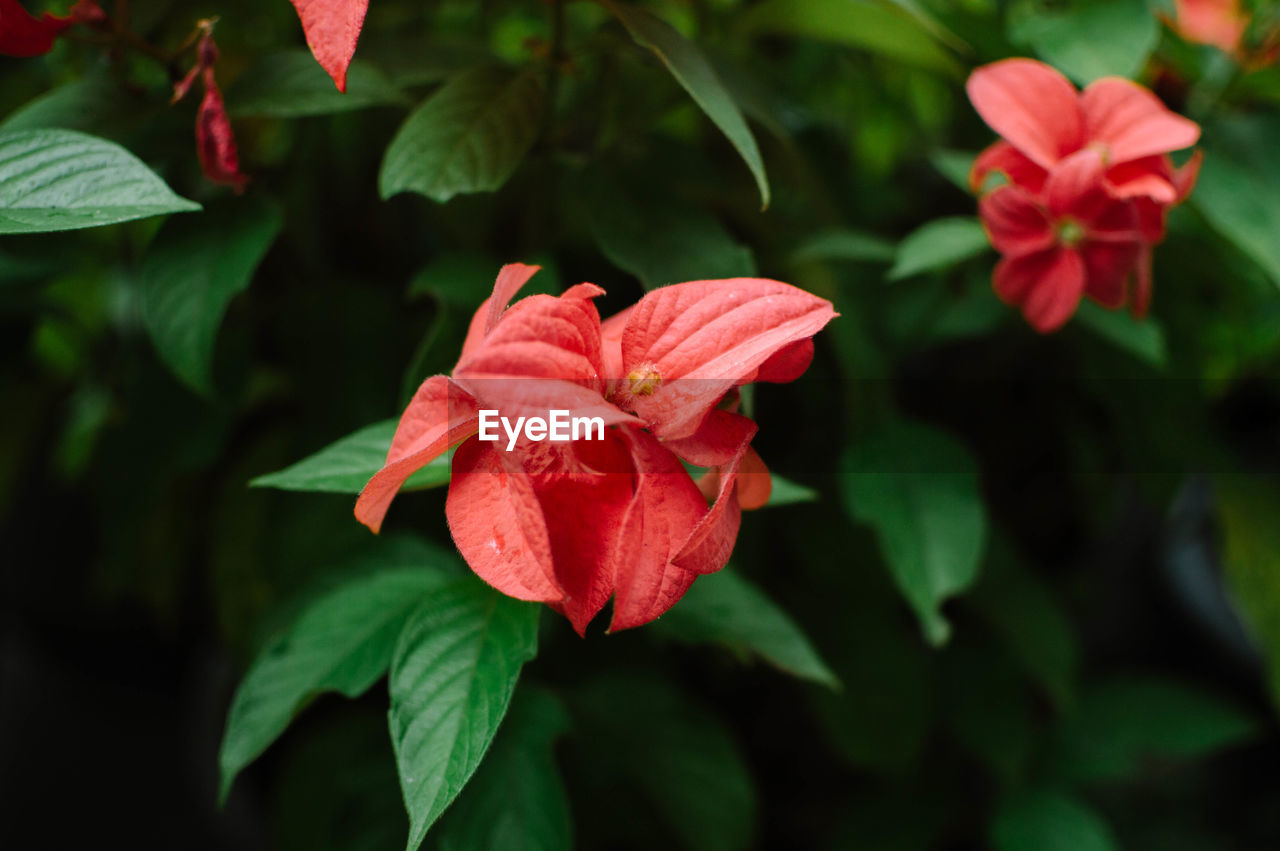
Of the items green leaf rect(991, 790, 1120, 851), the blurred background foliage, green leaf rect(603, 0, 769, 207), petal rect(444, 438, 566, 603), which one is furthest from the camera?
green leaf rect(991, 790, 1120, 851)

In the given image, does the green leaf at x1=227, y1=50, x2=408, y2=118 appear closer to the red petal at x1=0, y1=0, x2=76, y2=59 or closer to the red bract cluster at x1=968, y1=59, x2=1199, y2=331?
the red petal at x1=0, y1=0, x2=76, y2=59

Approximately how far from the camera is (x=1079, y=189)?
0.43 meters

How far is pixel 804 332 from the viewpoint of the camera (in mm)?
293

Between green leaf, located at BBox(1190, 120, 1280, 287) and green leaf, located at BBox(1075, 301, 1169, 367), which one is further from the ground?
green leaf, located at BBox(1190, 120, 1280, 287)

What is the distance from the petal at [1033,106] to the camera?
451 mm

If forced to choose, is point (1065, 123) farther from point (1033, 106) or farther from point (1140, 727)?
point (1140, 727)

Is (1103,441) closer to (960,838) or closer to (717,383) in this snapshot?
(960,838)

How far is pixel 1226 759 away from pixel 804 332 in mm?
1055

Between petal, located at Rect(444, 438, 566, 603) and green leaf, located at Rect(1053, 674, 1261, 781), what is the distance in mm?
680

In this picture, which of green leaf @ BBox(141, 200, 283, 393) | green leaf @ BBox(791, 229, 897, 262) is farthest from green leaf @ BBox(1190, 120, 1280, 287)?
green leaf @ BBox(141, 200, 283, 393)

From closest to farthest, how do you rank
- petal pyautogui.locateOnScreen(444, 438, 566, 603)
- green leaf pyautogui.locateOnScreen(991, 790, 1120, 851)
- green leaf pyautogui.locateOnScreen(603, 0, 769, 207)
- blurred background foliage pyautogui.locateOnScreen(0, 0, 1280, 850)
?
petal pyautogui.locateOnScreen(444, 438, 566, 603), green leaf pyautogui.locateOnScreen(603, 0, 769, 207), blurred background foliage pyautogui.locateOnScreen(0, 0, 1280, 850), green leaf pyautogui.locateOnScreen(991, 790, 1120, 851)

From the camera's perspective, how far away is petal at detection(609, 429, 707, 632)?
0.28 metres

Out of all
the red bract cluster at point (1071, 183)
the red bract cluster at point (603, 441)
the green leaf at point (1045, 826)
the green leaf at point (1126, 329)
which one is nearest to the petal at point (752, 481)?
the red bract cluster at point (603, 441)

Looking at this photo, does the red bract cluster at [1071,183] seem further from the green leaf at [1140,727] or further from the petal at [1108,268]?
the green leaf at [1140,727]
